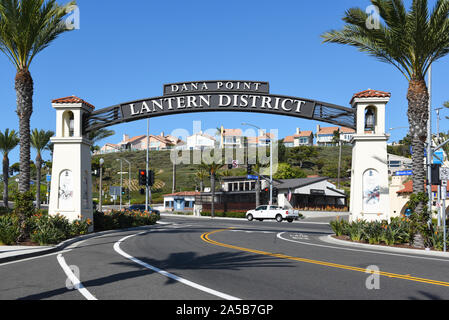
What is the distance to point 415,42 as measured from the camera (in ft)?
57.0

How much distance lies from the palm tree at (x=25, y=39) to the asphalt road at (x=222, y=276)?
6.86 metres

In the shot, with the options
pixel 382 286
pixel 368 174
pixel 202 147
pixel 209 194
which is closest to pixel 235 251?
pixel 382 286

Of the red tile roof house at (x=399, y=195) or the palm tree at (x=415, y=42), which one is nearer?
the palm tree at (x=415, y=42)

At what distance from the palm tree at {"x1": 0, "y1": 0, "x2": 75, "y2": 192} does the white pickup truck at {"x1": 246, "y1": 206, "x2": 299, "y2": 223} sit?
2987cm

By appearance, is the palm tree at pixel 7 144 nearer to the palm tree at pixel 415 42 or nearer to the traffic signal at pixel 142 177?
the traffic signal at pixel 142 177

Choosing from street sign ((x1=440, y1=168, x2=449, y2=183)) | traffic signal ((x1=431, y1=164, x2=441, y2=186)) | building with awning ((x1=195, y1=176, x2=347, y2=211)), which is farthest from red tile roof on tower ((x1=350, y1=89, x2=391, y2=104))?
building with awning ((x1=195, y1=176, x2=347, y2=211))

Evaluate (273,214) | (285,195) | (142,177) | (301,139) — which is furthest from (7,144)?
(301,139)

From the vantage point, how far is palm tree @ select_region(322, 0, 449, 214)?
56.2 ft

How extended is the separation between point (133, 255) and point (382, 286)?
795cm

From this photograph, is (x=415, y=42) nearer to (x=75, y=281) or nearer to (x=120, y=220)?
(x=75, y=281)

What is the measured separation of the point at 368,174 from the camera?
65.7 ft

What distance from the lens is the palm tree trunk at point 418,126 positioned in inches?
683

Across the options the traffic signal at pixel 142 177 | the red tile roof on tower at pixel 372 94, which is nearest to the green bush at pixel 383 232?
the red tile roof on tower at pixel 372 94

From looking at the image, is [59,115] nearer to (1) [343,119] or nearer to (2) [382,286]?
(1) [343,119]
